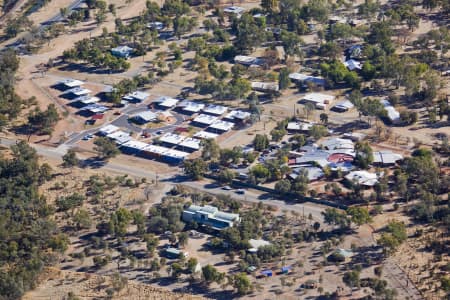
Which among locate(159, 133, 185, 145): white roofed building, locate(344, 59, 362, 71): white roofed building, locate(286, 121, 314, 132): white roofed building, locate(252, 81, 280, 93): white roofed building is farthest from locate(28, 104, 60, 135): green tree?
locate(344, 59, 362, 71): white roofed building

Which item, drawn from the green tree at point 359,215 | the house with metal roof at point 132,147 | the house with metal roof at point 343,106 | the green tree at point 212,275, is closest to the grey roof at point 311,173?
the green tree at point 359,215

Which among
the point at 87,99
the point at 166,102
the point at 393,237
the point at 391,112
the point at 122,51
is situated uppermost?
the point at 122,51

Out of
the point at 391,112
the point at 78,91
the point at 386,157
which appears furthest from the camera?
the point at 78,91

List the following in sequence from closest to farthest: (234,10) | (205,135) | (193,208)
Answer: (193,208), (205,135), (234,10)

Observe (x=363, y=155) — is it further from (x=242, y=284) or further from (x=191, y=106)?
(x=242, y=284)

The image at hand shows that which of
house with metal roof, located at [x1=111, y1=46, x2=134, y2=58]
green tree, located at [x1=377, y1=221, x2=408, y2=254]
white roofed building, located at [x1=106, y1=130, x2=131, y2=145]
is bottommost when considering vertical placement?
green tree, located at [x1=377, y1=221, x2=408, y2=254]

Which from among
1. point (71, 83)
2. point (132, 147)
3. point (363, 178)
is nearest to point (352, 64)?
point (363, 178)

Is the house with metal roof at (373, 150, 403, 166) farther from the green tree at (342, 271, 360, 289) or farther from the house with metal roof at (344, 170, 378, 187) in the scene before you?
the green tree at (342, 271, 360, 289)

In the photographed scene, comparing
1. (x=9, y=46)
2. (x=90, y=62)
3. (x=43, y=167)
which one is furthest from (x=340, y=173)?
(x=9, y=46)

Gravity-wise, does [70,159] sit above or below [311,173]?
above

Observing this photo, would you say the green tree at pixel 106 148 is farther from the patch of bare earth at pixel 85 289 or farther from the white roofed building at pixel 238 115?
the patch of bare earth at pixel 85 289
